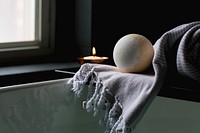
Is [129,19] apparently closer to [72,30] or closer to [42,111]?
[72,30]

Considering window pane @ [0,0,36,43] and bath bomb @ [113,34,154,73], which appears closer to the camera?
bath bomb @ [113,34,154,73]

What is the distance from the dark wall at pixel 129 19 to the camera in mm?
2225

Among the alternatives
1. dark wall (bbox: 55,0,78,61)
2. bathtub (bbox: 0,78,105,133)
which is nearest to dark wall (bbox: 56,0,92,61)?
dark wall (bbox: 55,0,78,61)

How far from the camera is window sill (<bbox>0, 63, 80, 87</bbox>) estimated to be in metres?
1.85

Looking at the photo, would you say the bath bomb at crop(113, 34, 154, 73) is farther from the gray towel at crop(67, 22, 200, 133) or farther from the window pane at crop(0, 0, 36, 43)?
the window pane at crop(0, 0, 36, 43)

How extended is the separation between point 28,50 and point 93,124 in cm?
47

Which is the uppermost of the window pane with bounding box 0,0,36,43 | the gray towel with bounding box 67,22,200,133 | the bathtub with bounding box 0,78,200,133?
the window pane with bounding box 0,0,36,43

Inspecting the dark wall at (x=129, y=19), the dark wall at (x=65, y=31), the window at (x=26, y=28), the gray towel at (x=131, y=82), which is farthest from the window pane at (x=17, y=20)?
the gray towel at (x=131, y=82)

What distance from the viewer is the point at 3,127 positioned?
1.75m

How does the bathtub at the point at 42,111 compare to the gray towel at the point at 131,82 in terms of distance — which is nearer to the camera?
the gray towel at the point at 131,82

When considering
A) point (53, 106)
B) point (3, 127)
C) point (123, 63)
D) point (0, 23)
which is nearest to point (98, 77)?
point (123, 63)

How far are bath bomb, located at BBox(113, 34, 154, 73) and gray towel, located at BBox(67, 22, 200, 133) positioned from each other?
0.04 m

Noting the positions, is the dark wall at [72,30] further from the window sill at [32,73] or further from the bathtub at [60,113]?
the bathtub at [60,113]

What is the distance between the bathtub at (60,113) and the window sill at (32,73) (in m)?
0.07
